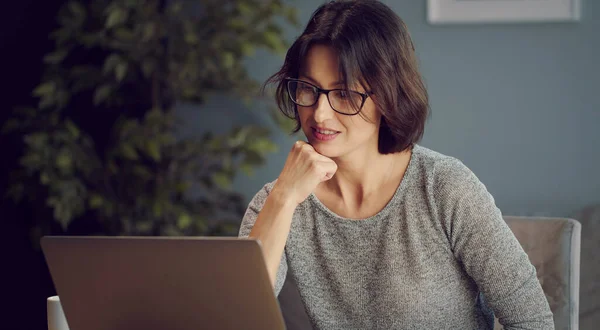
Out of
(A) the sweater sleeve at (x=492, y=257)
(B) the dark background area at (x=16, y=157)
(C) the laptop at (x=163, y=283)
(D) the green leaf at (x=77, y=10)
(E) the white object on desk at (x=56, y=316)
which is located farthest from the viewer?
(B) the dark background area at (x=16, y=157)

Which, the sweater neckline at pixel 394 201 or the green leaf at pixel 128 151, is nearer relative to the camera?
the sweater neckline at pixel 394 201

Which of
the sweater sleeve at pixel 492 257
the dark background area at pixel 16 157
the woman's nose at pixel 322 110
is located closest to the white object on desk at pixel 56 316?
the woman's nose at pixel 322 110

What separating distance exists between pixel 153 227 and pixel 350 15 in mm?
1652

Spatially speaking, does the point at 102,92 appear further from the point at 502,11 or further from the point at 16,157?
the point at 502,11

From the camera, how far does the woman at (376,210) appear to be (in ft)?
4.38

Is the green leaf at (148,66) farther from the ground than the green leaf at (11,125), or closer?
farther from the ground

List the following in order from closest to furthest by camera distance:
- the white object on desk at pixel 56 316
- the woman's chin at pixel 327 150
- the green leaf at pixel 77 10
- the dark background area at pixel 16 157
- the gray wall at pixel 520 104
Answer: the white object on desk at pixel 56 316 → the woman's chin at pixel 327 150 → the gray wall at pixel 520 104 → the green leaf at pixel 77 10 → the dark background area at pixel 16 157

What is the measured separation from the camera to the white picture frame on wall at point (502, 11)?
2.49 m

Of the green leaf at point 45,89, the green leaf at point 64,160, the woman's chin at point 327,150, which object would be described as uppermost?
the green leaf at point 45,89

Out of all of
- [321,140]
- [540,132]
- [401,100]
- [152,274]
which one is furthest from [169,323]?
[540,132]

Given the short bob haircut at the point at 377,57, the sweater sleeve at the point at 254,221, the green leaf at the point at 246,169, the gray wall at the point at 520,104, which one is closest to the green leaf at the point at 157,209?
the green leaf at the point at 246,169

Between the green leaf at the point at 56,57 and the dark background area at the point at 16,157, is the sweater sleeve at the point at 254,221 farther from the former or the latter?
the dark background area at the point at 16,157

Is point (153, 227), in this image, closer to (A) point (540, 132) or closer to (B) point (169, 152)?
(B) point (169, 152)

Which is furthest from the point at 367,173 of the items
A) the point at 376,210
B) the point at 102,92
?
the point at 102,92
